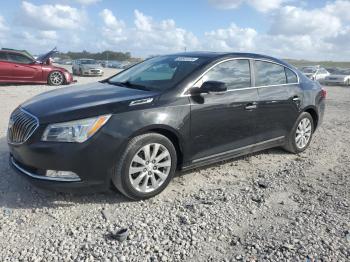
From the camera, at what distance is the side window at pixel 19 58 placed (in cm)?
1409

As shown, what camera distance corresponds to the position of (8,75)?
14.0 metres

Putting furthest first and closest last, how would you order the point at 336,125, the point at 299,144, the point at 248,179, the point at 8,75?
1. the point at 8,75
2. the point at 336,125
3. the point at 299,144
4. the point at 248,179

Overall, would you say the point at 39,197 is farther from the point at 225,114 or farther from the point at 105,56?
the point at 105,56

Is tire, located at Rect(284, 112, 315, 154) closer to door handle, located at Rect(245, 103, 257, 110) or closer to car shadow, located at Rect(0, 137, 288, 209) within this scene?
door handle, located at Rect(245, 103, 257, 110)

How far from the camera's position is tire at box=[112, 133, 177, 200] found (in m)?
3.69

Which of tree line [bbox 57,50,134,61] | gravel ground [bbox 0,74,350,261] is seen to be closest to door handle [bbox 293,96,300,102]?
gravel ground [bbox 0,74,350,261]

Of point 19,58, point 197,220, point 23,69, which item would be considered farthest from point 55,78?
point 197,220

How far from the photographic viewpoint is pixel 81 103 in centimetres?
380

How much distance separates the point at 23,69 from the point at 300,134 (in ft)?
39.0

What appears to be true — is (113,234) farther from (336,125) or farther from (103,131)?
(336,125)

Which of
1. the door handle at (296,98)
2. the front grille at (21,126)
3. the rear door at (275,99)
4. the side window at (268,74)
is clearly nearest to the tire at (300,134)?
the rear door at (275,99)

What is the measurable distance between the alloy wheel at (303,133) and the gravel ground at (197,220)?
2.96 ft

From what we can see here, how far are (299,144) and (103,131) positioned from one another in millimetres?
3676

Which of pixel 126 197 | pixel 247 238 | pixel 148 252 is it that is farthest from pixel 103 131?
pixel 247 238
